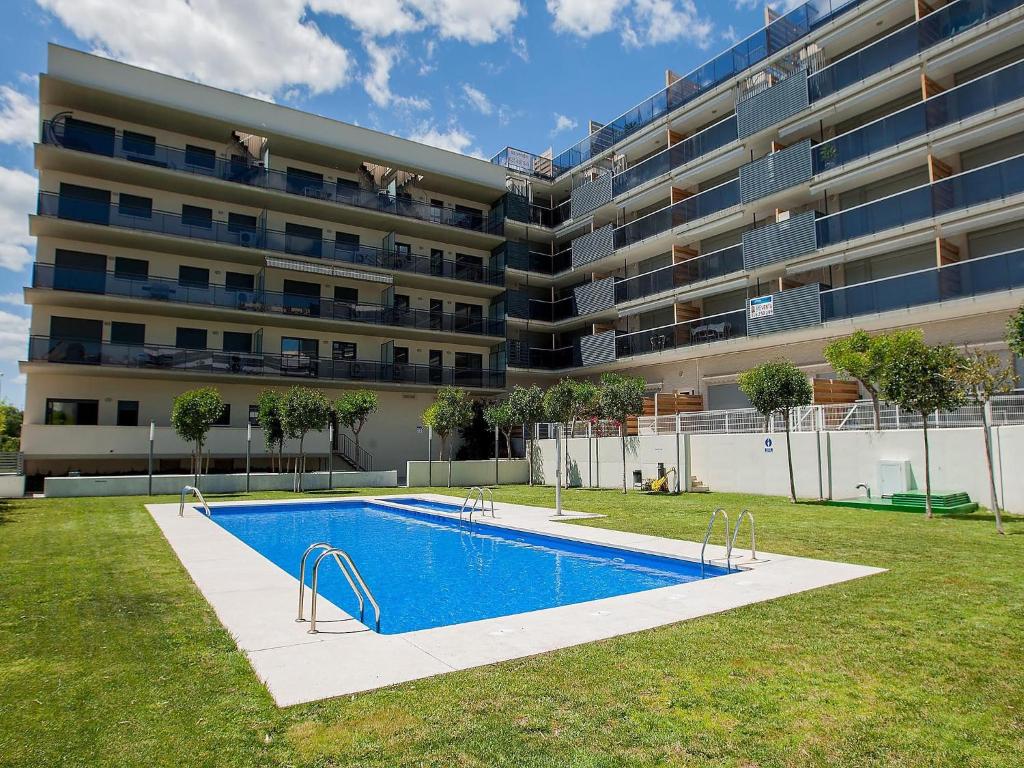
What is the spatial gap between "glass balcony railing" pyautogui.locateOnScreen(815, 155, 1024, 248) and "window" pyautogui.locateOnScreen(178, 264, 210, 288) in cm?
2698

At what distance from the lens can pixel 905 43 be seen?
22828mm

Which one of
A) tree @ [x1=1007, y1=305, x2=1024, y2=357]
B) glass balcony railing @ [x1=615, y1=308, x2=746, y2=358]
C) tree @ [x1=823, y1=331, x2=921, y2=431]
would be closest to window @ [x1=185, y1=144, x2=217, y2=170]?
glass balcony railing @ [x1=615, y1=308, x2=746, y2=358]

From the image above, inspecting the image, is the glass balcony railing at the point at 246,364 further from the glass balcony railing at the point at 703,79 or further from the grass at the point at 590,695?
the grass at the point at 590,695

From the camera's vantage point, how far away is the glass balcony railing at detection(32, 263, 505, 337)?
1076 inches

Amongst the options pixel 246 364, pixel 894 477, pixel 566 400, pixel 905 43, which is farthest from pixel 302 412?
pixel 905 43

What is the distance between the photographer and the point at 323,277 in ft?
111

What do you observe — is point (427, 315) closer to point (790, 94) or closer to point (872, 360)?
point (790, 94)

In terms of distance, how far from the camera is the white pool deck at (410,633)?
507 cm

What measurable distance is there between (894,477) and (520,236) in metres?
27.1

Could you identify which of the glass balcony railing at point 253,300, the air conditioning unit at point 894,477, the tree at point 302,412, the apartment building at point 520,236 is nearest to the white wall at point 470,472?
the tree at point 302,412

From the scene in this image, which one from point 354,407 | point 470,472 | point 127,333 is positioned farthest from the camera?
point 470,472

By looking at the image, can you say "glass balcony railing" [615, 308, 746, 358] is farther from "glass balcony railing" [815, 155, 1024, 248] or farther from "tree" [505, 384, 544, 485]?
"tree" [505, 384, 544, 485]

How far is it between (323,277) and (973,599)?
1235 inches

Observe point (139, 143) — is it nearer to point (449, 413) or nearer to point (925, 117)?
point (449, 413)
